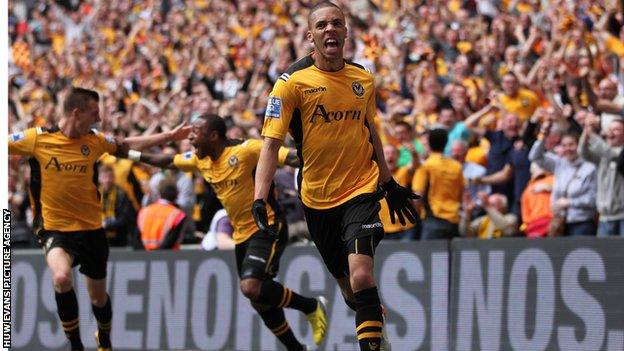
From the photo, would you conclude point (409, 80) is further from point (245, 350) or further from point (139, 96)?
point (139, 96)

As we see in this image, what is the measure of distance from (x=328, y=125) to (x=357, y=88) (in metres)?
0.37

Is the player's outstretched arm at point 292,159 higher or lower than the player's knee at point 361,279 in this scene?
higher

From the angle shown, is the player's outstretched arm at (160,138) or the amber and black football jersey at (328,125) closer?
the amber and black football jersey at (328,125)

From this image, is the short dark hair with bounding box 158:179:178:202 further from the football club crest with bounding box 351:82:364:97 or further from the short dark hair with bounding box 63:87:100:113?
the football club crest with bounding box 351:82:364:97

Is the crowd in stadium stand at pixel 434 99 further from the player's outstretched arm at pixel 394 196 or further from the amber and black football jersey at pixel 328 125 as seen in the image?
the amber and black football jersey at pixel 328 125

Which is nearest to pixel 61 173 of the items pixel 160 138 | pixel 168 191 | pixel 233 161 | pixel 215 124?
pixel 160 138

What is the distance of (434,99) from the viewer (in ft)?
59.1

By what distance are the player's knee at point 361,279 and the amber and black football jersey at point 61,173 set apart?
4.41 meters

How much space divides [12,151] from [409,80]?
8117mm

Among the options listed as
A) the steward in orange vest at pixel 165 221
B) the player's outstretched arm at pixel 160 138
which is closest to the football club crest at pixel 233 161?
the player's outstretched arm at pixel 160 138

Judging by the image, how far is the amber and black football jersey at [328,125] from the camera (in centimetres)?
986

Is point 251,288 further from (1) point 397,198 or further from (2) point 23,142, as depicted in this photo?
(2) point 23,142

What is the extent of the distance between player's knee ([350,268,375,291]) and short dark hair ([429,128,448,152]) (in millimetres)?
6030

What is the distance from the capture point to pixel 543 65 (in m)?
17.7
